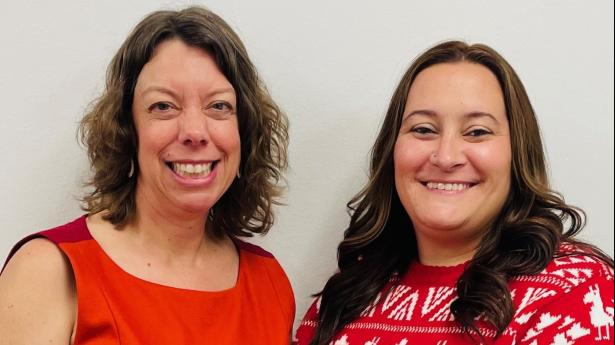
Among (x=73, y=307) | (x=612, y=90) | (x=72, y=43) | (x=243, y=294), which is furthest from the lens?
(x=612, y=90)

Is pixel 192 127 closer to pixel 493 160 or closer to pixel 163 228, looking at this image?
pixel 163 228

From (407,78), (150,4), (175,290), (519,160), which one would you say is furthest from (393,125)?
(150,4)

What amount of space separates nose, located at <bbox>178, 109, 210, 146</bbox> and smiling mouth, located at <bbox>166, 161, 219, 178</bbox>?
5 centimetres

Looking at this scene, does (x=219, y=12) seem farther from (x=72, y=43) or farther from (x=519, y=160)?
(x=519, y=160)

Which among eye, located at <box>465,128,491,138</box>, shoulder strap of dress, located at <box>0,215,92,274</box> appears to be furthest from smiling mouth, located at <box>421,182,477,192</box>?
shoulder strap of dress, located at <box>0,215,92,274</box>

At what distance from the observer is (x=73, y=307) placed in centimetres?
157

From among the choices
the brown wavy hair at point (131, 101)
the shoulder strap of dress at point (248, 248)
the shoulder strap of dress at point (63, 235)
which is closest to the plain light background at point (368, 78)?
the shoulder strap of dress at point (248, 248)

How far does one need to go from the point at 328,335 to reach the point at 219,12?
36.7 inches

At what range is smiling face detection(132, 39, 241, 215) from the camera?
5.53 ft

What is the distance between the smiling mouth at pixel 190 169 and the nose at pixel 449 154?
0.50 metres

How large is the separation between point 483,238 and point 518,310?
24 centimetres

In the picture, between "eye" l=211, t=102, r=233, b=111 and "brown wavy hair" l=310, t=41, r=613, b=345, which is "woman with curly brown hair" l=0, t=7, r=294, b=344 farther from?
"brown wavy hair" l=310, t=41, r=613, b=345

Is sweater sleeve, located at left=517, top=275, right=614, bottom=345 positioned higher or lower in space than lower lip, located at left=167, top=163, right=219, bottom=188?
lower

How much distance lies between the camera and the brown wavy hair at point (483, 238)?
1.61 metres
